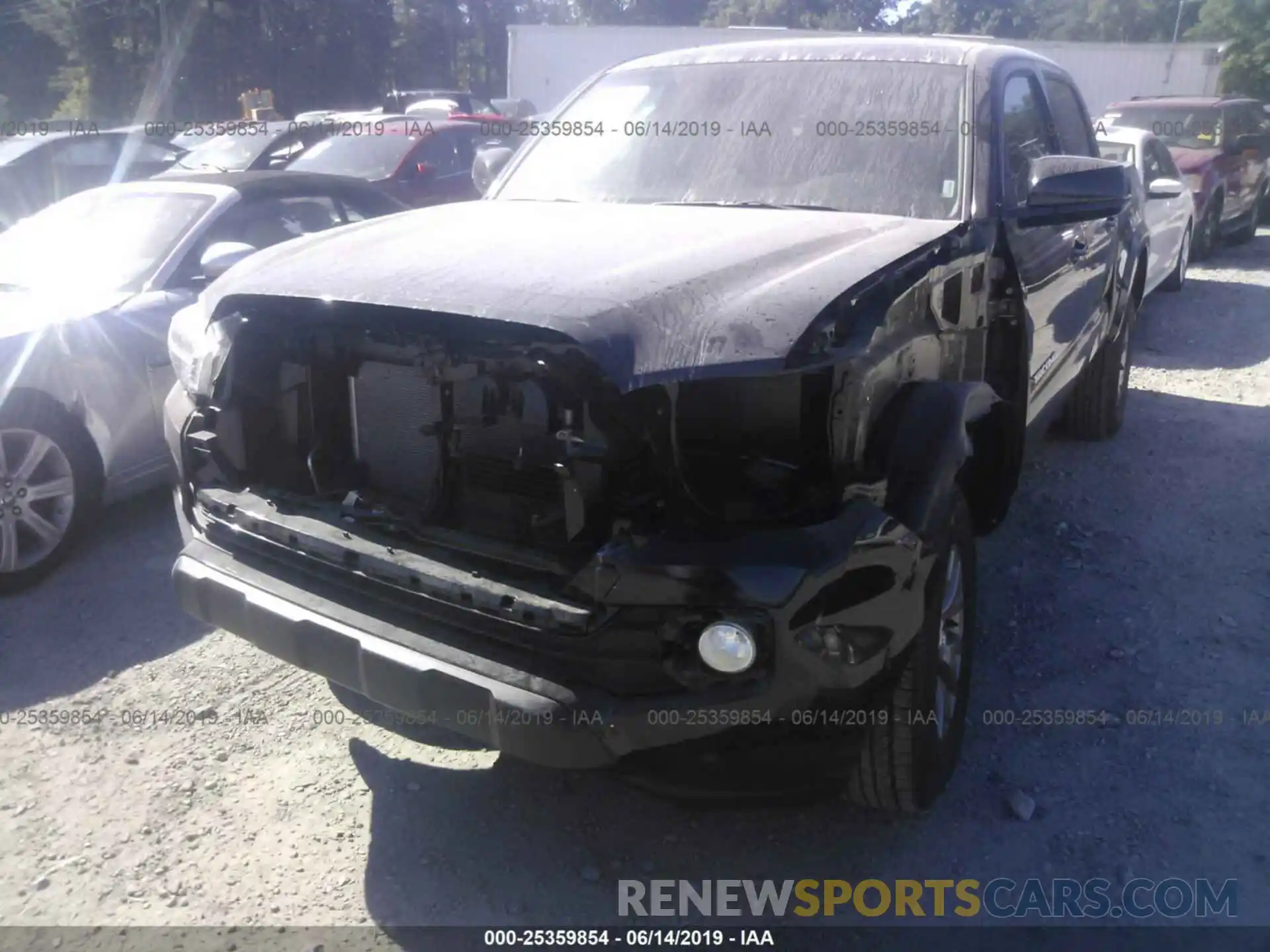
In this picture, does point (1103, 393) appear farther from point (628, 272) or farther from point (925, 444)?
point (628, 272)

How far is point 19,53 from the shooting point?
37.7m

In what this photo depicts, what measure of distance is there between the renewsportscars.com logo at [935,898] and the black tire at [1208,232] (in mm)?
10456

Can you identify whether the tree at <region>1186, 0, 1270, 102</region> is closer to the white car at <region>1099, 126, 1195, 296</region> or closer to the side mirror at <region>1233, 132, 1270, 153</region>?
the side mirror at <region>1233, 132, 1270, 153</region>

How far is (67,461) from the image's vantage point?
4336 mm

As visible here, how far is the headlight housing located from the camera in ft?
9.52

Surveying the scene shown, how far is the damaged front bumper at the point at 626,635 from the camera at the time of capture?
2.13 m

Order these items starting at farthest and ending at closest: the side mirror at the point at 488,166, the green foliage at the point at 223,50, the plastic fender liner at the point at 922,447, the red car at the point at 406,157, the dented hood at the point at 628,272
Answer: the green foliage at the point at 223,50 < the red car at the point at 406,157 < the side mirror at the point at 488,166 < the plastic fender liner at the point at 922,447 < the dented hood at the point at 628,272

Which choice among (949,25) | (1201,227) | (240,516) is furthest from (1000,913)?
(949,25)

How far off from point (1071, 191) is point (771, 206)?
2.95 feet

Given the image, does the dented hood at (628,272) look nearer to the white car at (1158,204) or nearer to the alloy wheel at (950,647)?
the alloy wheel at (950,647)

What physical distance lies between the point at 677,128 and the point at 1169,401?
13.9 feet

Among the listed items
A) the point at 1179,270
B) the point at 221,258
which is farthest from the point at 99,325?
the point at 1179,270

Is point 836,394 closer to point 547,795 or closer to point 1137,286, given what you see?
point 547,795

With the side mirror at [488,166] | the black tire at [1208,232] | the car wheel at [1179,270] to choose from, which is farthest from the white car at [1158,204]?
the side mirror at [488,166]
